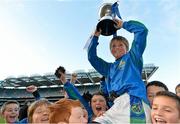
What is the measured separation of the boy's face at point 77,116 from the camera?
2.94 meters

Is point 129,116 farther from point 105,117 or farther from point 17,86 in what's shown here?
point 17,86

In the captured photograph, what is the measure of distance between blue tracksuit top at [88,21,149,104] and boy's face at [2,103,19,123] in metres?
2.18

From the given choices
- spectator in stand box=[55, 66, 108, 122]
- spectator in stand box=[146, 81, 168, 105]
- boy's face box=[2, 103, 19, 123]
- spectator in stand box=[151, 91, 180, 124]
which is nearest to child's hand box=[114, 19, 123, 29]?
spectator in stand box=[146, 81, 168, 105]

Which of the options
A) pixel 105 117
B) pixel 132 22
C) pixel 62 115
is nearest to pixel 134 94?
pixel 105 117

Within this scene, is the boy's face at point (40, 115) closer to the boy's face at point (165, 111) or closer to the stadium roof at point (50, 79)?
the boy's face at point (165, 111)

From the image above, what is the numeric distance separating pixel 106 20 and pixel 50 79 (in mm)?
35352

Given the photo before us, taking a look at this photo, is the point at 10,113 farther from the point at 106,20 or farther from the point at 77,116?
the point at 77,116

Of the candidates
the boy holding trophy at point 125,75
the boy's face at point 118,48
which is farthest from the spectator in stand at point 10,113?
the boy's face at point 118,48

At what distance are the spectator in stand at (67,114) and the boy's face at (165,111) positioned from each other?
63cm

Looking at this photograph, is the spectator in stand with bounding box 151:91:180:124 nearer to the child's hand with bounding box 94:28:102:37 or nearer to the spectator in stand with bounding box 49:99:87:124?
the spectator in stand with bounding box 49:99:87:124

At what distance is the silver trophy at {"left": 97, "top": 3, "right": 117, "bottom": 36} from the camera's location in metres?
4.76

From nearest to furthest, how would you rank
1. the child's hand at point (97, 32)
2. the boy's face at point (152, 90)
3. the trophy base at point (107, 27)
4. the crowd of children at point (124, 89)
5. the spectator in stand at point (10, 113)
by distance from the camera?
the crowd of children at point (124, 89)
the boy's face at point (152, 90)
the trophy base at point (107, 27)
the child's hand at point (97, 32)
the spectator in stand at point (10, 113)

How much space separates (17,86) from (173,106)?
39372 millimetres

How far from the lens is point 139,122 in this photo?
13.5ft
